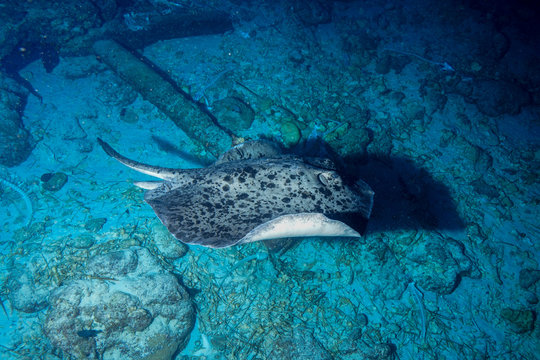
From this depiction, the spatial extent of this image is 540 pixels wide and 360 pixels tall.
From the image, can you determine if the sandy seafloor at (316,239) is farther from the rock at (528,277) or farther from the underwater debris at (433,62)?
the underwater debris at (433,62)

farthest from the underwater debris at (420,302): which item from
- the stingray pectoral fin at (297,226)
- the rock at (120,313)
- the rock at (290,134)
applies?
the rock at (120,313)

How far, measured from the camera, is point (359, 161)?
6.82 meters

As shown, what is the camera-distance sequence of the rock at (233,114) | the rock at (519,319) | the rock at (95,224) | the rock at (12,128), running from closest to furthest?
1. the rock at (519,319)
2. the rock at (95,224)
3. the rock at (12,128)
4. the rock at (233,114)

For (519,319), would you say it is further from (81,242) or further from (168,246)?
(81,242)

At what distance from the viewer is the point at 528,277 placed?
5809mm

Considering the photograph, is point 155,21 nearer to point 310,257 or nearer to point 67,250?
point 67,250

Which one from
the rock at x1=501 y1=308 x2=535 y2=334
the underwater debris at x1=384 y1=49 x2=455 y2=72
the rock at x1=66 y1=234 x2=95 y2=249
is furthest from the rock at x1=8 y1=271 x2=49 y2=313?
the underwater debris at x1=384 y1=49 x2=455 y2=72

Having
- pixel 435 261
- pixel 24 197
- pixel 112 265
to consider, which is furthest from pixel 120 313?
pixel 435 261

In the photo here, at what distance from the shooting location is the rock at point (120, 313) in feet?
15.1

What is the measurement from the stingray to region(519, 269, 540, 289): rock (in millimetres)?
5405

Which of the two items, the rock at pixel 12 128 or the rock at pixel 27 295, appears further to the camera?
the rock at pixel 12 128

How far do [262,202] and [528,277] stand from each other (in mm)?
6825

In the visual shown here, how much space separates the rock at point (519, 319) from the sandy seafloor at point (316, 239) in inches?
2.4

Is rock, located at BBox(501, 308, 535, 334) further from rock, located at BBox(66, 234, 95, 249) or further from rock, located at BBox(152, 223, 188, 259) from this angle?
rock, located at BBox(66, 234, 95, 249)
